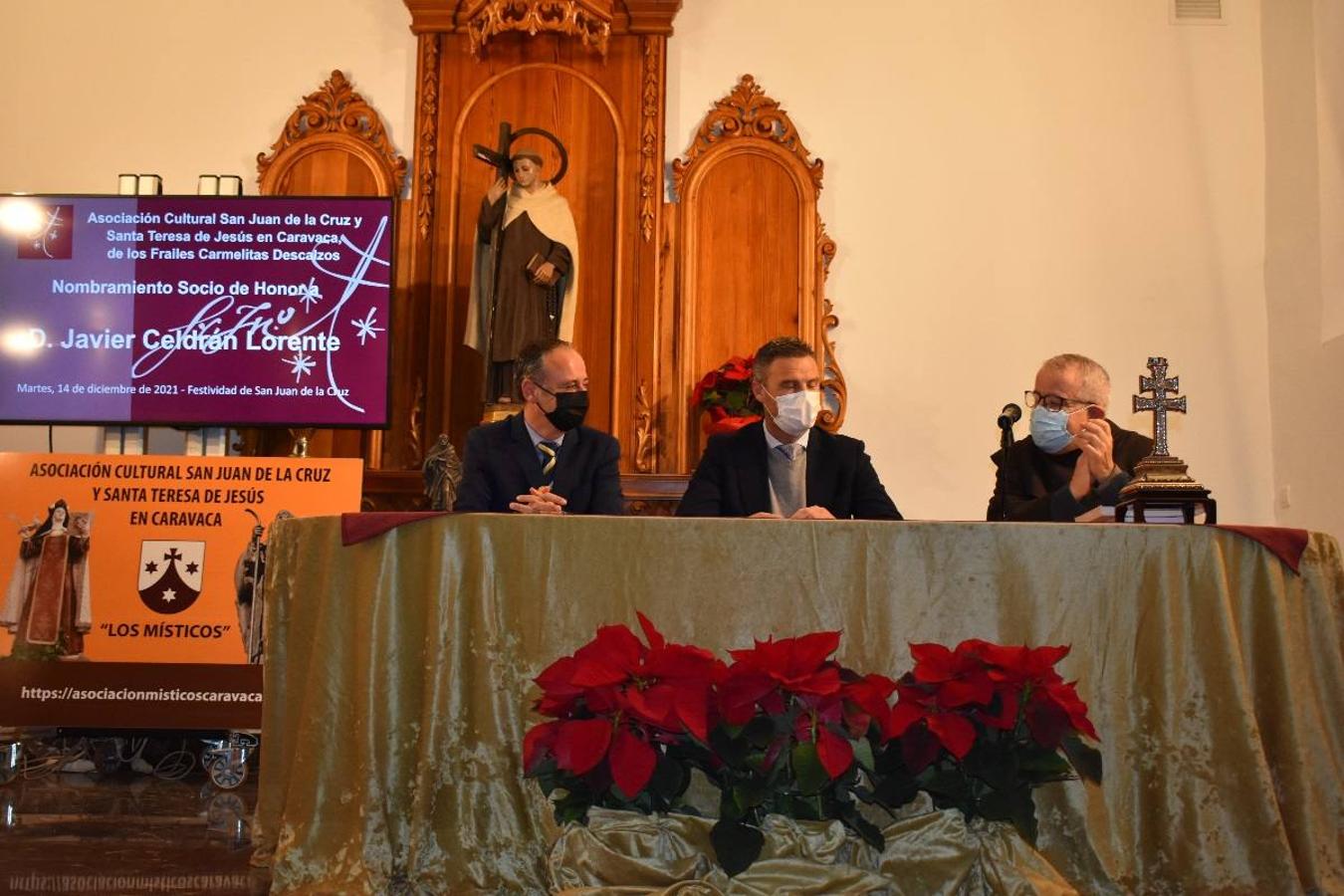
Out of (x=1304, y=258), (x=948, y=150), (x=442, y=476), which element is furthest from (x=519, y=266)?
(x=1304, y=258)

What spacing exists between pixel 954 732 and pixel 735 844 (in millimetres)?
414

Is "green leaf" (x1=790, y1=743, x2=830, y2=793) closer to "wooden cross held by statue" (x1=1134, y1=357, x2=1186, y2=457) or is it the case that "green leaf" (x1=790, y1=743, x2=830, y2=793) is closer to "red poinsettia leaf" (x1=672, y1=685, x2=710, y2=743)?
"red poinsettia leaf" (x1=672, y1=685, x2=710, y2=743)

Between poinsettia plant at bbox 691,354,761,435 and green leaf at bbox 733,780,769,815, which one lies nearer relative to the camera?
green leaf at bbox 733,780,769,815

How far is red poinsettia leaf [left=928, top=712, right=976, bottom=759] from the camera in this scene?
2363 millimetres

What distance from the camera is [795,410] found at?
378cm

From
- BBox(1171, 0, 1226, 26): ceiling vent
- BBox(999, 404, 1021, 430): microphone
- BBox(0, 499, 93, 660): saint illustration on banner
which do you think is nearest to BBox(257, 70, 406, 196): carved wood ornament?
BBox(0, 499, 93, 660): saint illustration on banner

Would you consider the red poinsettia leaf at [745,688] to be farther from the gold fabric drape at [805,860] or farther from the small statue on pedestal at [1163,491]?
the small statue on pedestal at [1163,491]

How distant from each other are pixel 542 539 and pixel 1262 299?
435 centimetres

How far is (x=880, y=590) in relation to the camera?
9.29 ft

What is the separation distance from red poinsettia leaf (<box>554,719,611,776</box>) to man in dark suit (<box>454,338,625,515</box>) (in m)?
1.60

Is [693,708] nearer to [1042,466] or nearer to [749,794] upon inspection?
[749,794]

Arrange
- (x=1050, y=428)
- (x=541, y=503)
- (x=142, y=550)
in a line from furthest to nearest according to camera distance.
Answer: (x=142, y=550), (x=1050, y=428), (x=541, y=503)

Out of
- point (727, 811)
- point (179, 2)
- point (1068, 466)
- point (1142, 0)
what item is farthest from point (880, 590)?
point (179, 2)

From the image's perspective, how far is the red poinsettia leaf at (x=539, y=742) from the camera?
237 cm
